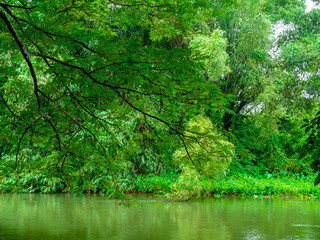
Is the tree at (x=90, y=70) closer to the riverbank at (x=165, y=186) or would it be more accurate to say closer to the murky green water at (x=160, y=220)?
the murky green water at (x=160, y=220)

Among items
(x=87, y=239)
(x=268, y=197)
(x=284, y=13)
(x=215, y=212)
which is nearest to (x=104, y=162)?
(x=87, y=239)

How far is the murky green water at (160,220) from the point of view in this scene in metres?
5.14

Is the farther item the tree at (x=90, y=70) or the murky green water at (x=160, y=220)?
the murky green water at (x=160, y=220)

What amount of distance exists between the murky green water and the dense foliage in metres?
0.61

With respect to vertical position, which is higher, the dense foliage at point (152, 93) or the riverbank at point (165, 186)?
the dense foliage at point (152, 93)

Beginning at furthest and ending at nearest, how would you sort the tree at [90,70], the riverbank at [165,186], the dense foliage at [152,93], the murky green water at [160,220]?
the riverbank at [165,186] → the murky green water at [160,220] → the dense foliage at [152,93] → the tree at [90,70]

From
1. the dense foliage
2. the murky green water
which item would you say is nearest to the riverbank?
the dense foliage

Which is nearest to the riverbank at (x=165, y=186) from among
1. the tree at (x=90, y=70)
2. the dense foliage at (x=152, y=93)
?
the dense foliage at (x=152, y=93)

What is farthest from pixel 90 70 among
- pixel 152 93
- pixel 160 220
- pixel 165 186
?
pixel 165 186

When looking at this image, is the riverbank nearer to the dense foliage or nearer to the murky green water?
the dense foliage

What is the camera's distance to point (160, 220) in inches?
248

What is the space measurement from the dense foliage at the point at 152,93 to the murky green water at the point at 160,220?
607 mm

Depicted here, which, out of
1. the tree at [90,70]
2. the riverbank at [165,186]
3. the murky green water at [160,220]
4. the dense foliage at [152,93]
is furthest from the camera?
the riverbank at [165,186]

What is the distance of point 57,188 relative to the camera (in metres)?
11.5
